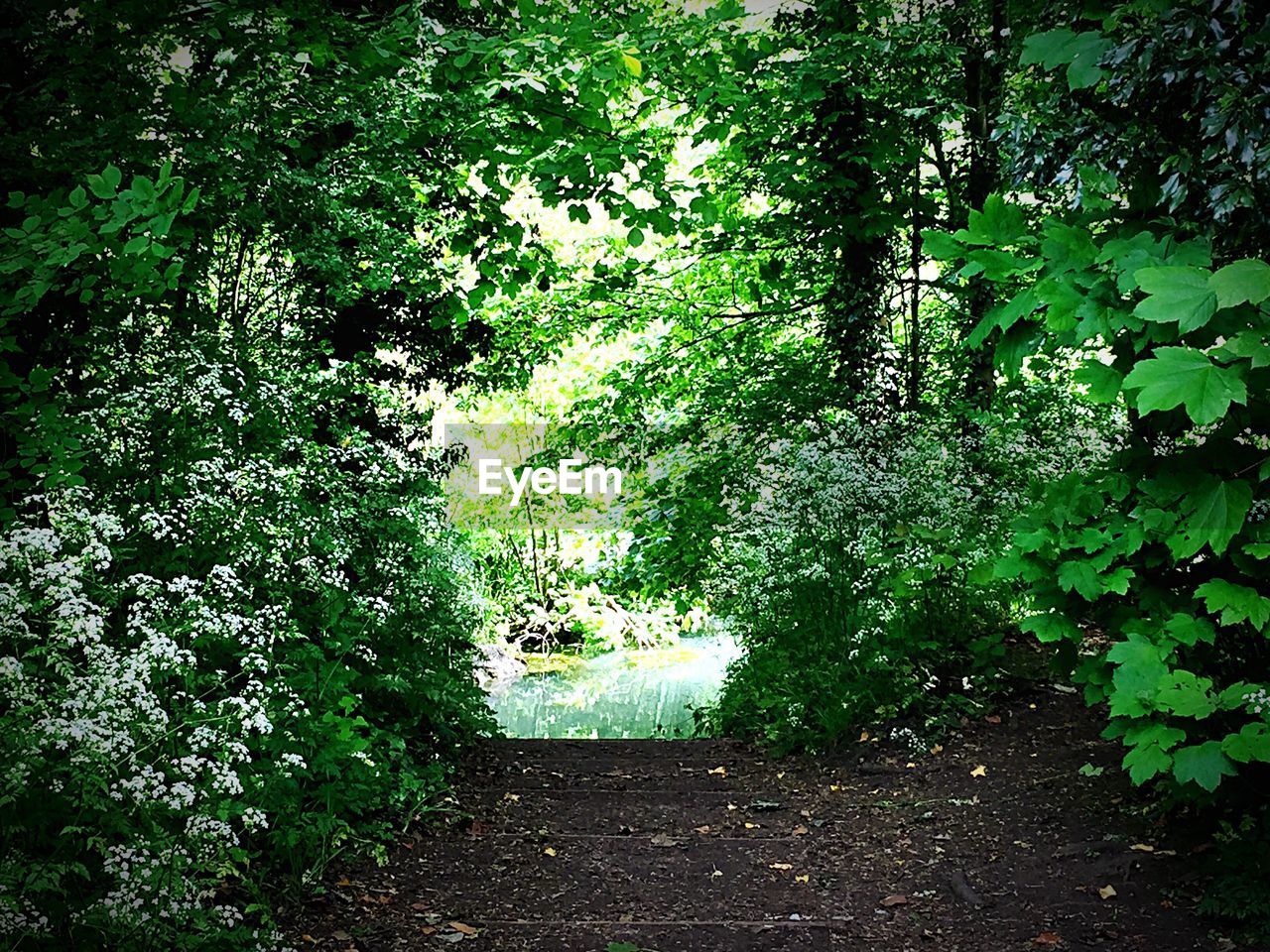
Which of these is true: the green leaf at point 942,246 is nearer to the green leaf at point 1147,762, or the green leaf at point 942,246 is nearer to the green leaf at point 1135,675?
the green leaf at point 1135,675

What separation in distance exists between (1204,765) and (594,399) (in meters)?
6.93

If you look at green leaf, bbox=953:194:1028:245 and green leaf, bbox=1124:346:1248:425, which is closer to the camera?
green leaf, bbox=1124:346:1248:425

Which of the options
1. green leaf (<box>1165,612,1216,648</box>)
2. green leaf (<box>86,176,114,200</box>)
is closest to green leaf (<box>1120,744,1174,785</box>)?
green leaf (<box>1165,612,1216,648</box>)

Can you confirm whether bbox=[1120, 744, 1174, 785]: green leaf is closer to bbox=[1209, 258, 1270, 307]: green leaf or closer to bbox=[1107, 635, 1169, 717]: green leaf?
bbox=[1107, 635, 1169, 717]: green leaf

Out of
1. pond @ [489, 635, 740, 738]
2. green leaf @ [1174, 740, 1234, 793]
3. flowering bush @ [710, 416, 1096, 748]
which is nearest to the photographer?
green leaf @ [1174, 740, 1234, 793]

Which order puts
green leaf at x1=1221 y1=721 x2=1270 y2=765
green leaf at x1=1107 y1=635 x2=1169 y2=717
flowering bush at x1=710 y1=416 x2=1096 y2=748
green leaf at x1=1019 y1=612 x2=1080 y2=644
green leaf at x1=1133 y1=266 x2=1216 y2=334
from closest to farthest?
1. green leaf at x1=1133 y1=266 x2=1216 y2=334
2. green leaf at x1=1221 y1=721 x2=1270 y2=765
3. green leaf at x1=1107 y1=635 x2=1169 y2=717
4. green leaf at x1=1019 y1=612 x2=1080 y2=644
5. flowering bush at x1=710 y1=416 x2=1096 y2=748

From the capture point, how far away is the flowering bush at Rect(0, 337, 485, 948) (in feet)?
8.93

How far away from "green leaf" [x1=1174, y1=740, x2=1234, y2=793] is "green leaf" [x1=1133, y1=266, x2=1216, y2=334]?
127cm

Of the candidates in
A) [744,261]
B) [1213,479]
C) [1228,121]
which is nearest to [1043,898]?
[1213,479]

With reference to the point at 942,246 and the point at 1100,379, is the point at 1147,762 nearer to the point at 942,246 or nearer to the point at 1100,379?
the point at 1100,379

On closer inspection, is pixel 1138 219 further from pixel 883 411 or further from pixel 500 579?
pixel 500 579

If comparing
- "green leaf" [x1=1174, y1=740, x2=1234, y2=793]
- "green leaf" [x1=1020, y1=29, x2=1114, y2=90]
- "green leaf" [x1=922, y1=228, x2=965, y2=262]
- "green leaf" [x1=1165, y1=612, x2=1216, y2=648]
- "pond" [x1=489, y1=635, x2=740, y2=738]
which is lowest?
"pond" [x1=489, y1=635, x2=740, y2=738]

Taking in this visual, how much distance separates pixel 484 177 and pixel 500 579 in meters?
10.9

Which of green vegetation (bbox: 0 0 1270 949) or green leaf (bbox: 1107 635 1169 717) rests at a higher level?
green vegetation (bbox: 0 0 1270 949)
